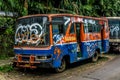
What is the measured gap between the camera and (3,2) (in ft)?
57.6

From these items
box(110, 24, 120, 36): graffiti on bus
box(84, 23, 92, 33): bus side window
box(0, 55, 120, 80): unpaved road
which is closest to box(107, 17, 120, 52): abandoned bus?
box(110, 24, 120, 36): graffiti on bus

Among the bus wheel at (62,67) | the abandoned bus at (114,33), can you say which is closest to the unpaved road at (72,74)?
the bus wheel at (62,67)

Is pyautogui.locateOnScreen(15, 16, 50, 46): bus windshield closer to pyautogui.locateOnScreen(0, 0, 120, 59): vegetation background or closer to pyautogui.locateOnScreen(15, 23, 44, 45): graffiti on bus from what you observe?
pyautogui.locateOnScreen(15, 23, 44, 45): graffiti on bus

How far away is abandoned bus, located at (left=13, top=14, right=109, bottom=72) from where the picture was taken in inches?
500

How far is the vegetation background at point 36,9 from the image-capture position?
17172 mm

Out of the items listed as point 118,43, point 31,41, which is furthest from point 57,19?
point 118,43

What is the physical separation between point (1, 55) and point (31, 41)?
4.34 m

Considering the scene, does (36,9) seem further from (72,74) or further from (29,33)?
(72,74)

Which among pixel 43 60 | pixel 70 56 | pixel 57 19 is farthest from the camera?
pixel 70 56

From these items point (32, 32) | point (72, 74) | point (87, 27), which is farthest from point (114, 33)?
point (32, 32)

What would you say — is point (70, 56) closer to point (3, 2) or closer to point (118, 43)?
point (3, 2)

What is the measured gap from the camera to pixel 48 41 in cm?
1267

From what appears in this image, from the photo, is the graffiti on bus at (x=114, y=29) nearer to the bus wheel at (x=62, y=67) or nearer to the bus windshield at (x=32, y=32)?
the bus wheel at (x=62, y=67)

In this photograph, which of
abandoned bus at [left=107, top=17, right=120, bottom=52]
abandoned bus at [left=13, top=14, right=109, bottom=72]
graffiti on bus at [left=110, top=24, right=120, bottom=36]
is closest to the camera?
abandoned bus at [left=13, top=14, right=109, bottom=72]
